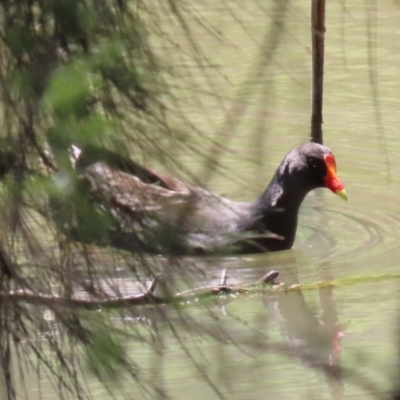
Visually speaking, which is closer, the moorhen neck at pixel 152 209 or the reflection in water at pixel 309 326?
the moorhen neck at pixel 152 209

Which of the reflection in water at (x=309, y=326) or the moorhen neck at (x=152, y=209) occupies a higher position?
the moorhen neck at (x=152, y=209)

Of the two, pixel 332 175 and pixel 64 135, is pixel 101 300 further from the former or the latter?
pixel 332 175

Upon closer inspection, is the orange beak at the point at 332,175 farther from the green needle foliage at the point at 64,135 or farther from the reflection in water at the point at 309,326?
the green needle foliage at the point at 64,135

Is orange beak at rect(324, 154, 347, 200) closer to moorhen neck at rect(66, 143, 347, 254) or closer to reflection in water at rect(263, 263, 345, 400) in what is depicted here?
reflection in water at rect(263, 263, 345, 400)

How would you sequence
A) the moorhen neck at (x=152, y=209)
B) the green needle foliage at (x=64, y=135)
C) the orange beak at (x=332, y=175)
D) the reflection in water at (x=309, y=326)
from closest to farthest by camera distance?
the green needle foliage at (x=64, y=135)
the moorhen neck at (x=152, y=209)
the reflection in water at (x=309, y=326)
the orange beak at (x=332, y=175)

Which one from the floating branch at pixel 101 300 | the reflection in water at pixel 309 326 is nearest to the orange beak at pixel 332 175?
the reflection in water at pixel 309 326

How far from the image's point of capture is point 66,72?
2.02 metres

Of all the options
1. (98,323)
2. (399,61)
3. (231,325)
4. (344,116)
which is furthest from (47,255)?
(399,61)

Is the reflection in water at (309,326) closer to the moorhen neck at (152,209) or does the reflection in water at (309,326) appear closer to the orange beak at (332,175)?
the orange beak at (332,175)

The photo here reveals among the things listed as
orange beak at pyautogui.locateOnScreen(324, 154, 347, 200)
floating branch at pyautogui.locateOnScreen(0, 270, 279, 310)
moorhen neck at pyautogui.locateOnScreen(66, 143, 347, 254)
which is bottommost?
orange beak at pyautogui.locateOnScreen(324, 154, 347, 200)

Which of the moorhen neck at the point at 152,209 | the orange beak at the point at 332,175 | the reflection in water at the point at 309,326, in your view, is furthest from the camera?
the orange beak at the point at 332,175

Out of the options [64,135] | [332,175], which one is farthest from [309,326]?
[64,135]

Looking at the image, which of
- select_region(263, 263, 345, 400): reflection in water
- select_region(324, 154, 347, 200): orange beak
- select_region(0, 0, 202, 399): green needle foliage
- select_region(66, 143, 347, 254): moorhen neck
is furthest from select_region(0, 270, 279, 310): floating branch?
select_region(324, 154, 347, 200): orange beak

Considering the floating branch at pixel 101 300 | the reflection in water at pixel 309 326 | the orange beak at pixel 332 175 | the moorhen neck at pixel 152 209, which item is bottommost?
the reflection in water at pixel 309 326
